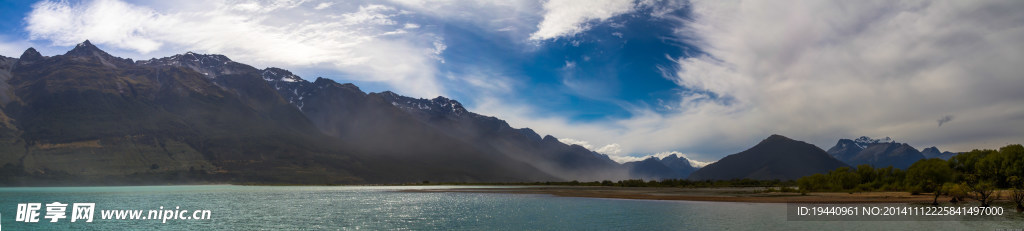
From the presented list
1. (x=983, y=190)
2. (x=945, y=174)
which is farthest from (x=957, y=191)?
(x=945, y=174)

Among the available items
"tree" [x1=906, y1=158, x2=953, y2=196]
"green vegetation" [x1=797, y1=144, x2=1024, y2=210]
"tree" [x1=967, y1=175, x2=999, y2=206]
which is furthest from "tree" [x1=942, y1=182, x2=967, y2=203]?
"tree" [x1=906, y1=158, x2=953, y2=196]

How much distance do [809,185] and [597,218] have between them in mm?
92315

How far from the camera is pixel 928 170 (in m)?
102

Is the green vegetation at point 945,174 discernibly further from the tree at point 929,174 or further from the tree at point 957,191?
the tree at point 957,191

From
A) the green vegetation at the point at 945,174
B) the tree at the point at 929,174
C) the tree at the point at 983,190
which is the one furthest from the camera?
the tree at the point at 929,174

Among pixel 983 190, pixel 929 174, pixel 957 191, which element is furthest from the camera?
pixel 929 174

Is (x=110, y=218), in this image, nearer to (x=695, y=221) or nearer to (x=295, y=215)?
(x=295, y=215)

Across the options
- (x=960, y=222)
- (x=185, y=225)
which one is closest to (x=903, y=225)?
(x=960, y=222)

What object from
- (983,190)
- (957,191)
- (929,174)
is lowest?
(957,191)

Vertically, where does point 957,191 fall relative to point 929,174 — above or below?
below

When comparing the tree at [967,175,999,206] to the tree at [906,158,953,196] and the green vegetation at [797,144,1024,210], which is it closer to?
the green vegetation at [797,144,1024,210]

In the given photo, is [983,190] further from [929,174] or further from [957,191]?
[929,174]

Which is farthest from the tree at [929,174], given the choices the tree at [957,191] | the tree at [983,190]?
the tree at [983,190]

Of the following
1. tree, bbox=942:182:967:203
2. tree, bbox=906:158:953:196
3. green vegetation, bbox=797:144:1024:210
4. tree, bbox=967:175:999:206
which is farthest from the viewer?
tree, bbox=906:158:953:196
